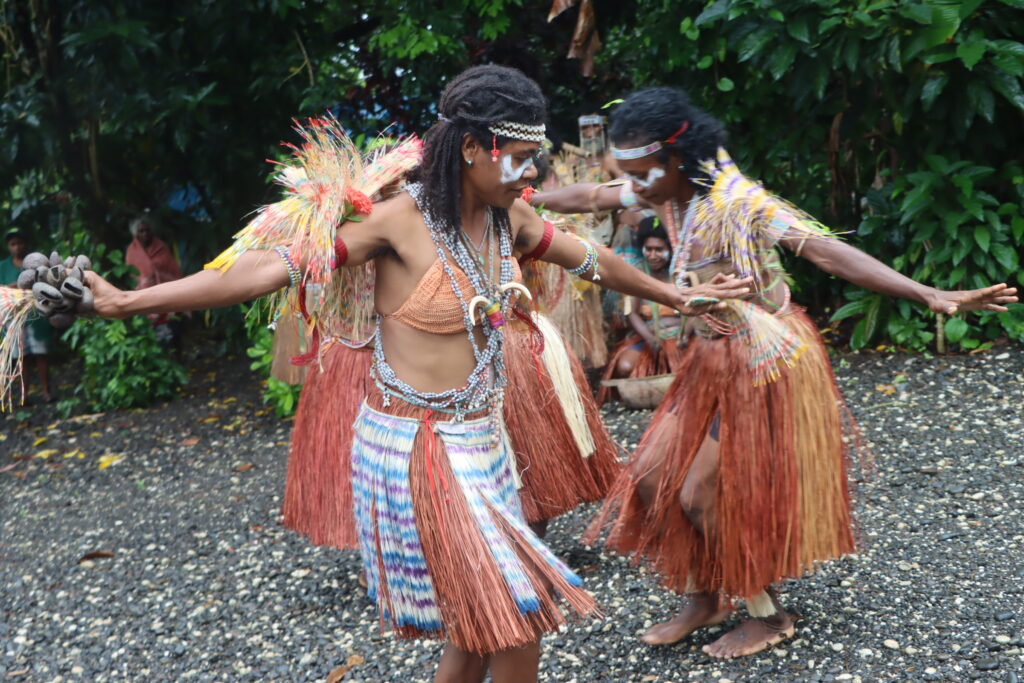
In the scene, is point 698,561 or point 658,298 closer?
point 658,298

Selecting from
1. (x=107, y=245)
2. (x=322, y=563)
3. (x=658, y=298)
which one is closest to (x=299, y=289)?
(x=658, y=298)

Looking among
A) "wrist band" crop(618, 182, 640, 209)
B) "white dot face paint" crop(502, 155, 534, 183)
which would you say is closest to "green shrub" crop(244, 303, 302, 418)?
"wrist band" crop(618, 182, 640, 209)

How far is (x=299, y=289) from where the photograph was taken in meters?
2.42

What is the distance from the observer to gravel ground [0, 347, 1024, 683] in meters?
3.22

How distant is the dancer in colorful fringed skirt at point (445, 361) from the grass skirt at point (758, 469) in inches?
33.0

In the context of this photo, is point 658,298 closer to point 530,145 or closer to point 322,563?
point 530,145

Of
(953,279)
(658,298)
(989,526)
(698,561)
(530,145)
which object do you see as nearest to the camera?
(530,145)

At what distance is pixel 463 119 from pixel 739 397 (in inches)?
48.2

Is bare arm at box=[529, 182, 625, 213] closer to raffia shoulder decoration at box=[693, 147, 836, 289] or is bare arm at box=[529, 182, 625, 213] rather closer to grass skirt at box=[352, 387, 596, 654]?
raffia shoulder decoration at box=[693, 147, 836, 289]

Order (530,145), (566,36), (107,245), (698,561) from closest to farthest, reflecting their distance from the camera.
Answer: (530,145)
(698,561)
(566,36)
(107,245)

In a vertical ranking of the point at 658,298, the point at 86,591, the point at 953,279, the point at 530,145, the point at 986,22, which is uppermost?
the point at 986,22

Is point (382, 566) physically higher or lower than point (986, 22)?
lower

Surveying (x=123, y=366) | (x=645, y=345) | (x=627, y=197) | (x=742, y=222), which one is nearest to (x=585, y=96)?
(x=645, y=345)

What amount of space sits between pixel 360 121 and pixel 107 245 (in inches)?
84.2
